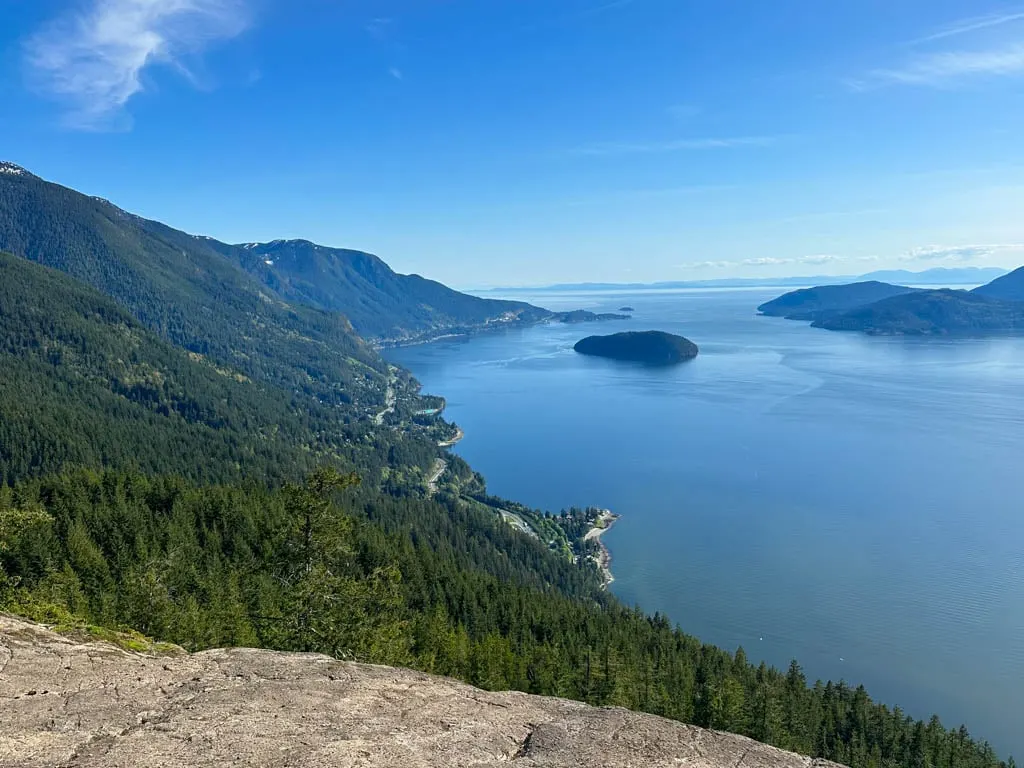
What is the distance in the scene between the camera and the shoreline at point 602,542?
5177 inches

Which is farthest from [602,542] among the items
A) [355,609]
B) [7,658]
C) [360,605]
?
[7,658]

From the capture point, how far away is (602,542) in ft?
484

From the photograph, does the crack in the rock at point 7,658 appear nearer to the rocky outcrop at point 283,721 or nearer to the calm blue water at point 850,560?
the rocky outcrop at point 283,721

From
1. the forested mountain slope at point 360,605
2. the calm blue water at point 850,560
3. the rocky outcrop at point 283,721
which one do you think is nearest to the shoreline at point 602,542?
the calm blue water at point 850,560

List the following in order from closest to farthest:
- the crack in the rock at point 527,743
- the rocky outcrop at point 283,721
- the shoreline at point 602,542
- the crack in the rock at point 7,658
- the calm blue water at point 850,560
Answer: the rocky outcrop at point 283,721 < the crack in the rock at point 527,743 < the crack in the rock at point 7,658 < the calm blue water at point 850,560 < the shoreline at point 602,542

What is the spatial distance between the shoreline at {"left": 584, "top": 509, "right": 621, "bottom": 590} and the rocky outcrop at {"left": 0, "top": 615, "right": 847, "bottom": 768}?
4584 inches

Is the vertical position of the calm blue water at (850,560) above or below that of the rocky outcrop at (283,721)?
below

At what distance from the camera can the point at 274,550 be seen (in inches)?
1254

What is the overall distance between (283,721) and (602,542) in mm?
139813

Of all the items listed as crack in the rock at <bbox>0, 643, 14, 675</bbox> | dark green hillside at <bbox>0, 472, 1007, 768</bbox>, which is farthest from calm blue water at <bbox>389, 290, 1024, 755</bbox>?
crack in the rock at <bbox>0, 643, 14, 675</bbox>

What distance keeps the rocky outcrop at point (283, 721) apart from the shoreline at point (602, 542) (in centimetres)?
11642

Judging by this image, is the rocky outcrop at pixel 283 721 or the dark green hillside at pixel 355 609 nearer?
the rocky outcrop at pixel 283 721

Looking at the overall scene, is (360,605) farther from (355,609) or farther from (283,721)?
(283,721)

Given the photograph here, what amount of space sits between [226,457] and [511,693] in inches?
7055
